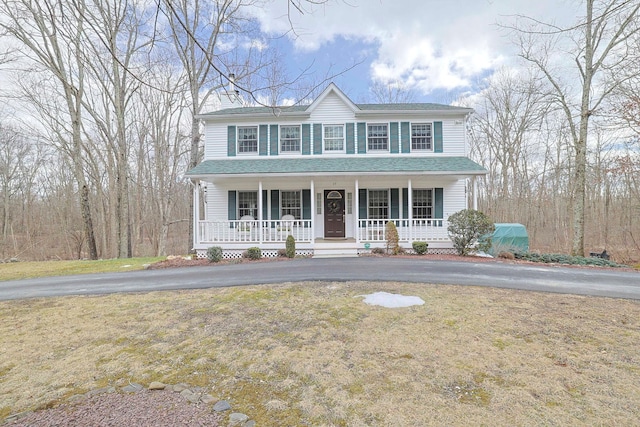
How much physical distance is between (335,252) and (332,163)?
12.3ft

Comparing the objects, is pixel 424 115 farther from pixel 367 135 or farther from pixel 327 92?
pixel 327 92

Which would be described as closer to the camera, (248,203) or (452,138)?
(452,138)

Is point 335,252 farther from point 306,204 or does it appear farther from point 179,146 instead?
point 179,146

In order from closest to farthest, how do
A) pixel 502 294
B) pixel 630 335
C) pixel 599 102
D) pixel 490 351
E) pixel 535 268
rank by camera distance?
pixel 490 351
pixel 630 335
pixel 502 294
pixel 535 268
pixel 599 102

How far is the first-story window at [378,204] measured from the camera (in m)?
13.0

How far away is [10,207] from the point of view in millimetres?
22844

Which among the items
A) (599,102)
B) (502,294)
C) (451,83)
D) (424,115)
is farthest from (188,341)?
(451,83)

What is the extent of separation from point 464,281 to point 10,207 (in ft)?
104

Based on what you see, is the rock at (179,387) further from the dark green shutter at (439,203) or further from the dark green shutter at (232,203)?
the dark green shutter at (439,203)

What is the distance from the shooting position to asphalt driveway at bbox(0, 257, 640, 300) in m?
6.52

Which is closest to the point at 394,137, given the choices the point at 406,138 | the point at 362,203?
the point at 406,138

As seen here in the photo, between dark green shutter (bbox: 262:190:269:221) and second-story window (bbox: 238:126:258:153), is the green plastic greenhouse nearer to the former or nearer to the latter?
dark green shutter (bbox: 262:190:269:221)

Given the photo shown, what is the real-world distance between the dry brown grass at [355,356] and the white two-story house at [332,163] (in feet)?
23.6

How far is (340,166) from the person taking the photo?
12.0 meters
